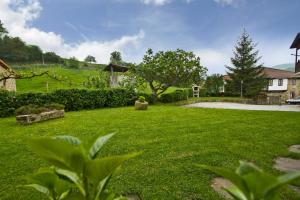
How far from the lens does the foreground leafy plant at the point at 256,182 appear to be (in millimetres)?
667

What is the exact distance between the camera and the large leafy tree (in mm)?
28156

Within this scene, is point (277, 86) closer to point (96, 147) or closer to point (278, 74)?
point (278, 74)

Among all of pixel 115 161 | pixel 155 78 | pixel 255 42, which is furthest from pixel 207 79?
pixel 115 161

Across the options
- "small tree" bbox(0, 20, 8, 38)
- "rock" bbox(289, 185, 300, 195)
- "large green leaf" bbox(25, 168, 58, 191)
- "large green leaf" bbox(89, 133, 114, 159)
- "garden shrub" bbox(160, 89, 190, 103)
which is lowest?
"rock" bbox(289, 185, 300, 195)

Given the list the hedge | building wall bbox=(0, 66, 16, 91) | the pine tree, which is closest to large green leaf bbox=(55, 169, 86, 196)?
building wall bbox=(0, 66, 16, 91)

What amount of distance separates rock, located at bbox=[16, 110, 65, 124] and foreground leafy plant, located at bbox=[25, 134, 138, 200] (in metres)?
13.0

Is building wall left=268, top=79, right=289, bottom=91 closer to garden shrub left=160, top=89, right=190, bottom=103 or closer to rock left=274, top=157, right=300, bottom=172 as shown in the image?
garden shrub left=160, top=89, right=190, bottom=103

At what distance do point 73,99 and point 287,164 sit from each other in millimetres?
18022

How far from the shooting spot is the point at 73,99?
2133 cm

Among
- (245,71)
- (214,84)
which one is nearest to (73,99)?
(214,84)

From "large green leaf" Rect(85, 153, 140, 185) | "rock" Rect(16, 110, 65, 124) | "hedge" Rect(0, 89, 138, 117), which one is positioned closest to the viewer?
"large green leaf" Rect(85, 153, 140, 185)

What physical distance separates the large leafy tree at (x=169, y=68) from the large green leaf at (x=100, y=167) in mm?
27318

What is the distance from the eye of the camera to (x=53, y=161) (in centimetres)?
78

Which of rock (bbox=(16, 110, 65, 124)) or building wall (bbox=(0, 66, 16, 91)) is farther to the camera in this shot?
rock (bbox=(16, 110, 65, 124))
